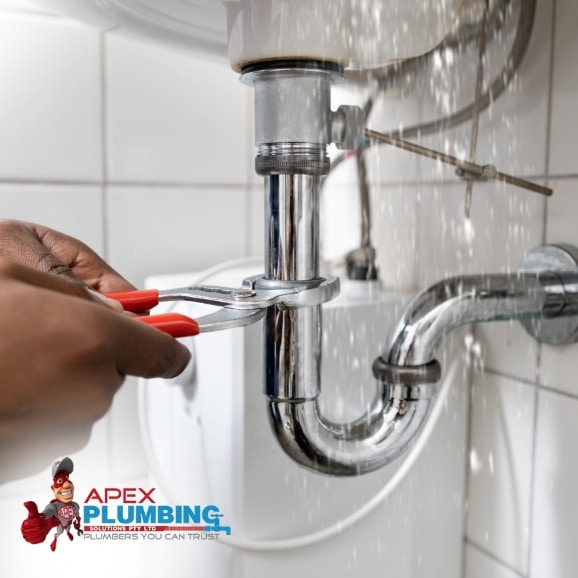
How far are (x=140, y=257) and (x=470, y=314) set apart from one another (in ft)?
1.21

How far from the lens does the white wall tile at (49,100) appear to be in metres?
0.65

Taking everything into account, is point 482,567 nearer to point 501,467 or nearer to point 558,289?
point 501,467

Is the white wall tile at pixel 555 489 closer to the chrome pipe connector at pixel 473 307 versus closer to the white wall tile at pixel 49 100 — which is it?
the chrome pipe connector at pixel 473 307

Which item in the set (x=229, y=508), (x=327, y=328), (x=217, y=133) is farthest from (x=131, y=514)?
(x=217, y=133)

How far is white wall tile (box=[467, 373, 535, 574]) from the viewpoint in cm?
59

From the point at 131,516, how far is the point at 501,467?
1.24 ft

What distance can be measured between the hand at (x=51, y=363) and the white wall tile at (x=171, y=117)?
450 millimetres

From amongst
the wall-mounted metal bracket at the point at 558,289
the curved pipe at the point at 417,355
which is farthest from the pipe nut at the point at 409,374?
the wall-mounted metal bracket at the point at 558,289

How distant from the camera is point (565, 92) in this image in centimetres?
52

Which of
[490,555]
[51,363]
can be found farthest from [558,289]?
[51,363]

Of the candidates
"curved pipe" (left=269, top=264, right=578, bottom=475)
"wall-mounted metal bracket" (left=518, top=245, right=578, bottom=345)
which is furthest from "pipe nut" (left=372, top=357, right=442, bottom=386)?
"wall-mounted metal bracket" (left=518, top=245, right=578, bottom=345)

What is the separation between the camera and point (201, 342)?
61 cm

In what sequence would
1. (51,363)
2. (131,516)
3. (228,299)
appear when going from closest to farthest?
(51,363), (228,299), (131,516)

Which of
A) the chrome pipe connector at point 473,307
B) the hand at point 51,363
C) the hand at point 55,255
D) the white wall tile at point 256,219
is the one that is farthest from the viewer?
the white wall tile at point 256,219
